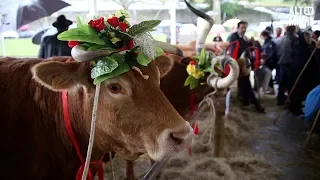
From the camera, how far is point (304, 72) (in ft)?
21.3

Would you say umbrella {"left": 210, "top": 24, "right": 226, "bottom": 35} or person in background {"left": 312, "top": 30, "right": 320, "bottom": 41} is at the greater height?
person in background {"left": 312, "top": 30, "right": 320, "bottom": 41}

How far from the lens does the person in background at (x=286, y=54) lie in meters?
6.80

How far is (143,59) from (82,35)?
306 millimetres

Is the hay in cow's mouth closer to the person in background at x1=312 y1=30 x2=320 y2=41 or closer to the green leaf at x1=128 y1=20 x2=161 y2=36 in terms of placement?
the green leaf at x1=128 y1=20 x2=161 y2=36

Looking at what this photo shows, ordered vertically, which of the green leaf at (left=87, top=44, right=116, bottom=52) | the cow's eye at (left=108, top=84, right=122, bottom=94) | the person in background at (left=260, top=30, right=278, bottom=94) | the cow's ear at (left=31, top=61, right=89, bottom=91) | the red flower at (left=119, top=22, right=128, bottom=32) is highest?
the red flower at (left=119, top=22, right=128, bottom=32)

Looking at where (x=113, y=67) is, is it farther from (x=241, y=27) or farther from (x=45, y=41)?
(x=241, y=27)

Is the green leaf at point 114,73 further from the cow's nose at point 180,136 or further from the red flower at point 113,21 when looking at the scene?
the cow's nose at point 180,136

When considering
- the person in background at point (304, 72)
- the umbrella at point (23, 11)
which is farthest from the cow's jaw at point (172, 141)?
the person in background at point (304, 72)

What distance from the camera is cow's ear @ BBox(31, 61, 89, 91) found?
5.19 feet

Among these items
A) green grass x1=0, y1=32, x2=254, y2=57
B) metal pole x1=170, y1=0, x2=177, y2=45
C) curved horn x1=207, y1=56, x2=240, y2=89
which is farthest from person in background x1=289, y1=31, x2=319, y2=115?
curved horn x1=207, y1=56, x2=240, y2=89

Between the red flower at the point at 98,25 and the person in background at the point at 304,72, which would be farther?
the person in background at the point at 304,72

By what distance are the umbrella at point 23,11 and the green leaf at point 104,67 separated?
153 inches

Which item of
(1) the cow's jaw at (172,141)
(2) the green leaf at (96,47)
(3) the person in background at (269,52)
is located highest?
(2) the green leaf at (96,47)

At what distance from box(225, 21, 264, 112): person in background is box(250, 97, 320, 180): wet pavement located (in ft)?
1.93
